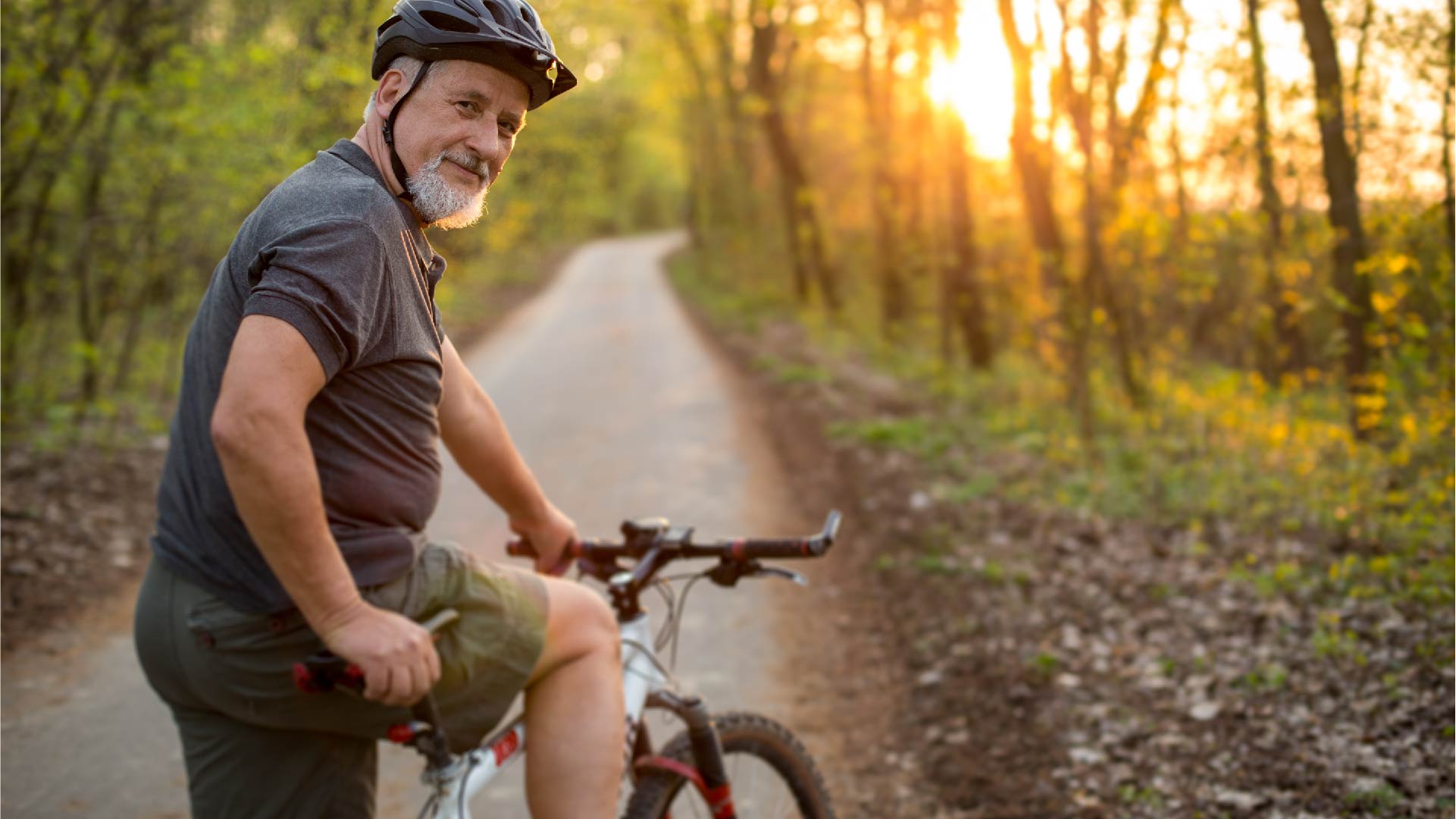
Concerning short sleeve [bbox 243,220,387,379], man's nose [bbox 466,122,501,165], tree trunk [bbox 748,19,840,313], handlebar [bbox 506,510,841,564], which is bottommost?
handlebar [bbox 506,510,841,564]

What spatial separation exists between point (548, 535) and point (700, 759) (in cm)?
70

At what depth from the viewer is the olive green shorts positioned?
6.33 feet

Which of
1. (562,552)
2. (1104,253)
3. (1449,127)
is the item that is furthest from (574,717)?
(1104,253)

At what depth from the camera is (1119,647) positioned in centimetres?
520

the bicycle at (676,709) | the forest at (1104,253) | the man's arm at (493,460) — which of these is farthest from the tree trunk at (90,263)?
the bicycle at (676,709)

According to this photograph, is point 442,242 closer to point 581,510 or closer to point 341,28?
point 341,28

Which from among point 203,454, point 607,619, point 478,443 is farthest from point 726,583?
point 203,454

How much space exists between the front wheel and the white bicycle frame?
6.9 inches

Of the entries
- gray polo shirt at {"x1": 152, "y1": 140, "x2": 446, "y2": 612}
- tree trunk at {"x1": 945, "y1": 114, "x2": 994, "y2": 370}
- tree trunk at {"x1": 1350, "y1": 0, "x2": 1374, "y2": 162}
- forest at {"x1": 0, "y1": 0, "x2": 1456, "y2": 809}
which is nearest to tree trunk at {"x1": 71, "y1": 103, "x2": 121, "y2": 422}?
forest at {"x1": 0, "y1": 0, "x2": 1456, "y2": 809}

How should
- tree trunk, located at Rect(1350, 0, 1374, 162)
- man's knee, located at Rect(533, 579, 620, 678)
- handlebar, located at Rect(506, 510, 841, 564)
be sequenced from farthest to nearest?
tree trunk, located at Rect(1350, 0, 1374, 162)
handlebar, located at Rect(506, 510, 841, 564)
man's knee, located at Rect(533, 579, 620, 678)

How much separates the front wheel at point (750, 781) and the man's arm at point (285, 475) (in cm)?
114

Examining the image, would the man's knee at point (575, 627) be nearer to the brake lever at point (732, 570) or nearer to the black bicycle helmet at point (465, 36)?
the brake lever at point (732, 570)

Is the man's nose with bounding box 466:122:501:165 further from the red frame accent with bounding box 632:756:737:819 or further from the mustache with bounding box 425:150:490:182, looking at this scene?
the red frame accent with bounding box 632:756:737:819

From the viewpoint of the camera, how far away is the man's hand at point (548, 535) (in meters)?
2.80
